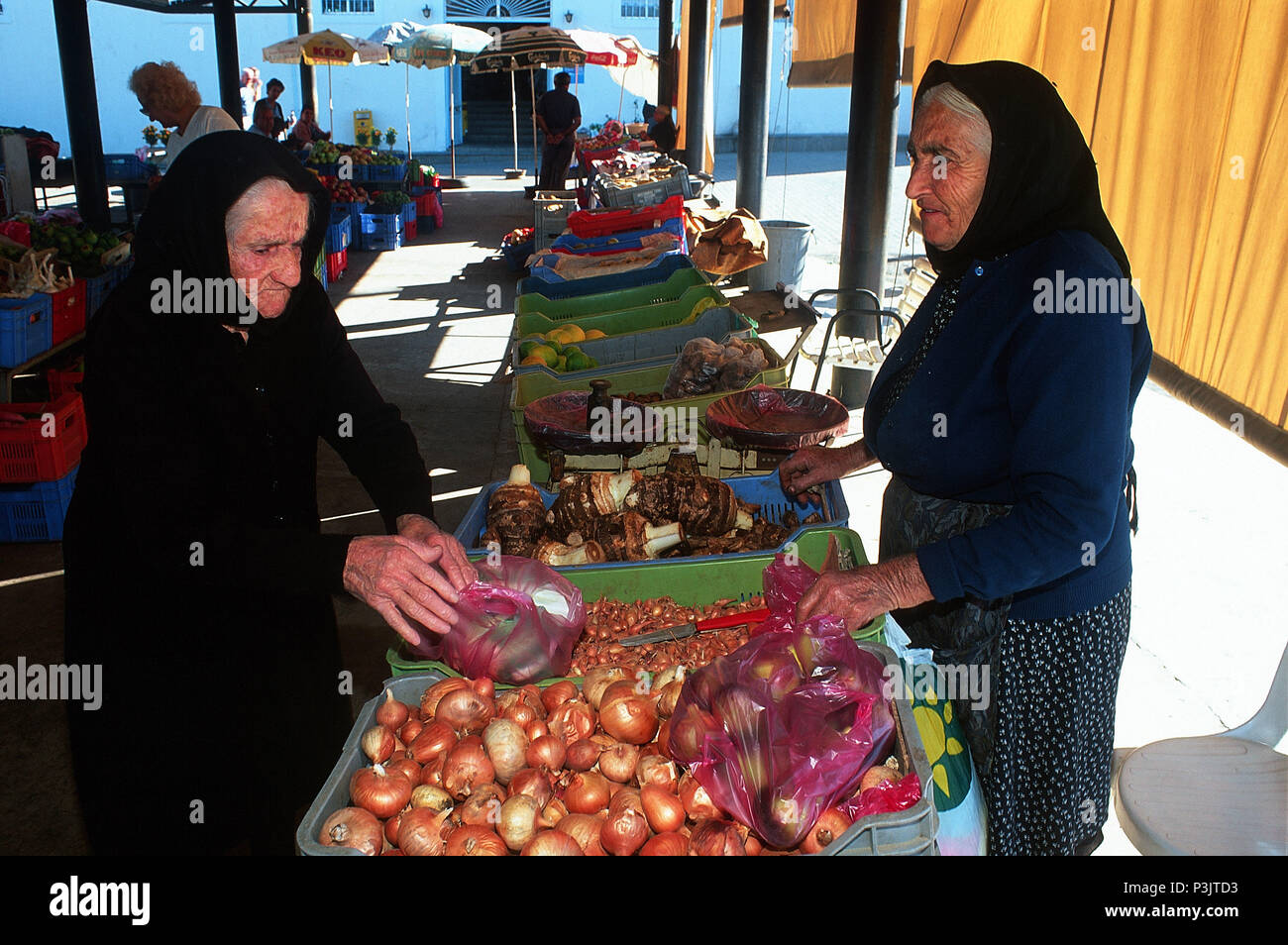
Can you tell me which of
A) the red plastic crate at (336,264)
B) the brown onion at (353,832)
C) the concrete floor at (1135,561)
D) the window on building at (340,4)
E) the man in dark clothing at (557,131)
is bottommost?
the concrete floor at (1135,561)

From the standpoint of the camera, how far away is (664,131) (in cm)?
1584

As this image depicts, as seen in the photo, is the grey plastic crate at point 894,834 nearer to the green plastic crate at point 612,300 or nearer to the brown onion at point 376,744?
the brown onion at point 376,744

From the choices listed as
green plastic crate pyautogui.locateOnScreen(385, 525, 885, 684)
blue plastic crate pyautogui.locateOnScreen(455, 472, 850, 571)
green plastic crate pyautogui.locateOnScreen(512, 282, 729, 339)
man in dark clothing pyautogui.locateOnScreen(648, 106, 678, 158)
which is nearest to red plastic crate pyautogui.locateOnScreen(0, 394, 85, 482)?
green plastic crate pyautogui.locateOnScreen(512, 282, 729, 339)

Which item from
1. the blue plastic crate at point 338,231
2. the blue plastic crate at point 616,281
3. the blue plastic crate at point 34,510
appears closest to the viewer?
the blue plastic crate at point 34,510

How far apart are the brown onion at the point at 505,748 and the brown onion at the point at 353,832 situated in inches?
9.3

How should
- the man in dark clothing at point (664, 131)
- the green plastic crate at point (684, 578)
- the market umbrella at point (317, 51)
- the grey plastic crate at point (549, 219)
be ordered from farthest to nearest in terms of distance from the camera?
the market umbrella at point (317, 51) → the man in dark clothing at point (664, 131) → the grey plastic crate at point (549, 219) → the green plastic crate at point (684, 578)

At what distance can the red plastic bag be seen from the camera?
6.35ft

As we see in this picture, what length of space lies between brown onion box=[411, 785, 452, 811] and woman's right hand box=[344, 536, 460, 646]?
0.28 m

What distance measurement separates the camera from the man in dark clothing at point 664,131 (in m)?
15.8

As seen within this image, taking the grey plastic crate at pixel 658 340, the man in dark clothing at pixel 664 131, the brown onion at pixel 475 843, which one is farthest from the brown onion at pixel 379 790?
the man in dark clothing at pixel 664 131

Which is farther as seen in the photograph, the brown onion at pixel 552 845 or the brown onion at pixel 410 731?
the brown onion at pixel 410 731
